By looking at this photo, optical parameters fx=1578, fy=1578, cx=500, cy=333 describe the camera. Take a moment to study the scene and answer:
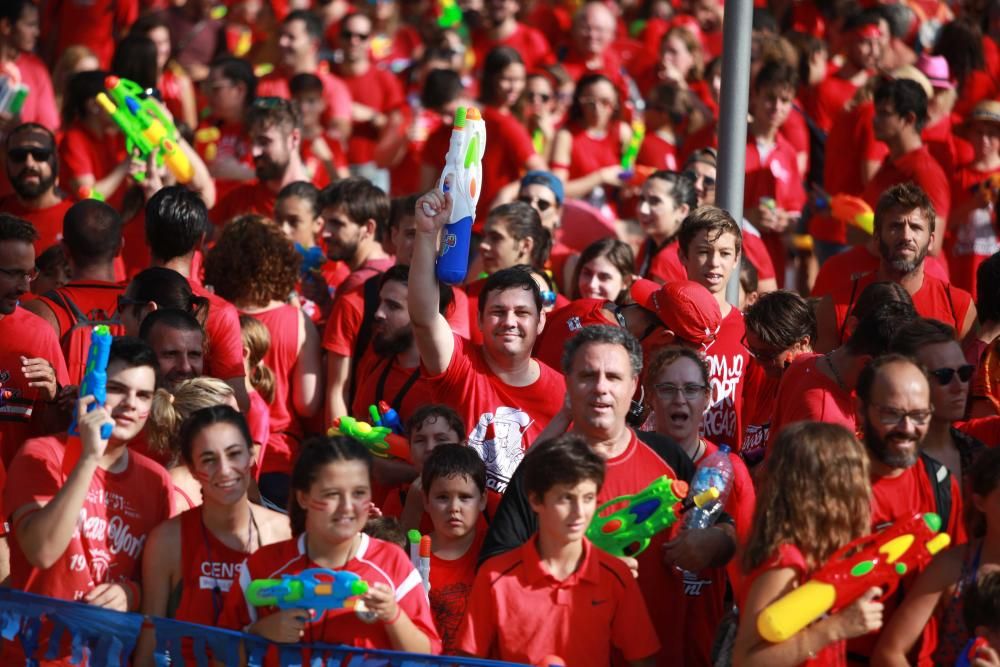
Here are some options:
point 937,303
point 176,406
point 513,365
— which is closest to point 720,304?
point 937,303

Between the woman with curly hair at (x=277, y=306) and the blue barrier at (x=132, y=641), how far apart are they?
2177mm

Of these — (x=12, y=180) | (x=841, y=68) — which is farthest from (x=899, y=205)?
(x=841, y=68)

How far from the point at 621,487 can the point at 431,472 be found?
691 mm

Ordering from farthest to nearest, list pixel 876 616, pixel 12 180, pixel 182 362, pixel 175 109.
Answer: pixel 175 109
pixel 12 180
pixel 182 362
pixel 876 616

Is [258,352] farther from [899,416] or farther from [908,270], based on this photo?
[899,416]

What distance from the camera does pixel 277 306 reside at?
6.95 metres

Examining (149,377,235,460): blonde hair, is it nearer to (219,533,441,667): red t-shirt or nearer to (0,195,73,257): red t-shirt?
(219,533,441,667): red t-shirt

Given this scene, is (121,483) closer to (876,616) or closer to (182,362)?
(182,362)

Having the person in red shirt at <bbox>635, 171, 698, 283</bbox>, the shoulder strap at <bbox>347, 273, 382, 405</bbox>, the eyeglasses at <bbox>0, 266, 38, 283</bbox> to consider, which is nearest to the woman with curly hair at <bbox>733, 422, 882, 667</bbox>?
the shoulder strap at <bbox>347, 273, 382, 405</bbox>

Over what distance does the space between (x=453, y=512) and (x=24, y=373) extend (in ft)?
5.39

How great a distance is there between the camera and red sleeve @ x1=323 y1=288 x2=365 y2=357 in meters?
6.80

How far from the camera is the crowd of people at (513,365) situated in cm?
451

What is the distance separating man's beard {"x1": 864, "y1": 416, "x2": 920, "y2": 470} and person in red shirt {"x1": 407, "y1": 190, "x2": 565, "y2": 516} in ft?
4.68

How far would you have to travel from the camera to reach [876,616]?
4.14 metres
